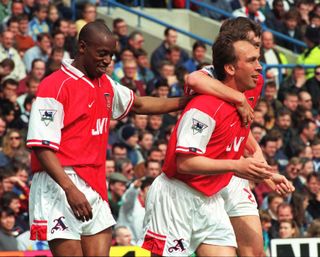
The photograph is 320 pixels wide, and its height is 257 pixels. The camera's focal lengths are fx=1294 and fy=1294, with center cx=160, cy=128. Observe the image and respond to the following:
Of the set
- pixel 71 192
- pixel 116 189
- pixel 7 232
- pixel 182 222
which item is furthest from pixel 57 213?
pixel 116 189

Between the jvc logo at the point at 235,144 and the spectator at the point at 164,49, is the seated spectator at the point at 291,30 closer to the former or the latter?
the spectator at the point at 164,49

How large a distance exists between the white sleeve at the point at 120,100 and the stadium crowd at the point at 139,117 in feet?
13.9

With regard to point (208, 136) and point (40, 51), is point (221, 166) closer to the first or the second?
point (208, 136)

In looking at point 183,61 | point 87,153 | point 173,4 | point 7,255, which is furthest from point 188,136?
point 173,4

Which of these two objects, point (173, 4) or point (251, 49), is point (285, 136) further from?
point (251, 49)

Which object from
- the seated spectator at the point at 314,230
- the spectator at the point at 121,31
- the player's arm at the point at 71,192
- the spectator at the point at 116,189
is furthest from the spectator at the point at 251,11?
the player's arm at the point at 71,192

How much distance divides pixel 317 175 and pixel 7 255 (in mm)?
5720

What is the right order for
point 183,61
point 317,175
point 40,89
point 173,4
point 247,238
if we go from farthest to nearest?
1. point 173,4
2. point 183,61
3. point 317,175
4. point 247,238
5. point 40,89

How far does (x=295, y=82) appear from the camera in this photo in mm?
20172

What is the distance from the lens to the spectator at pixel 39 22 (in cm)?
1914

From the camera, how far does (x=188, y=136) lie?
9320 mm

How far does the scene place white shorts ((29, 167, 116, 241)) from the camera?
924cm

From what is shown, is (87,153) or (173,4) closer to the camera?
(87,153)

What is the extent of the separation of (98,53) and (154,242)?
1483 mm
